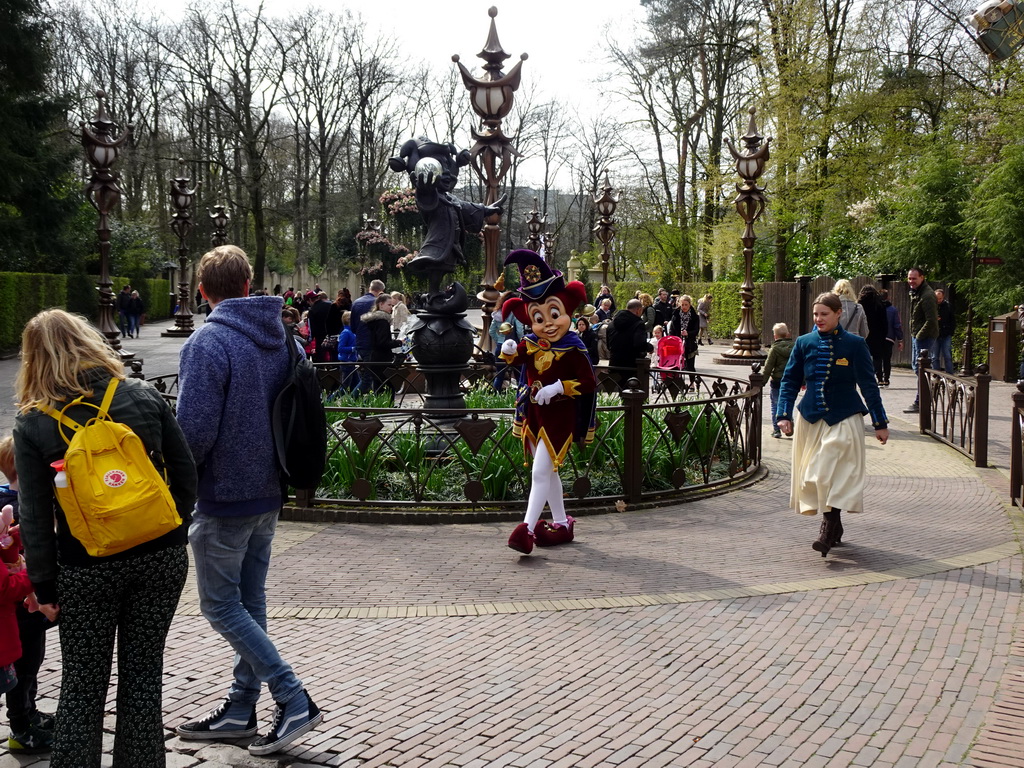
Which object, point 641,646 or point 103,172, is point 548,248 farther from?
point 641,646

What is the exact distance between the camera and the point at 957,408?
11.9 meters

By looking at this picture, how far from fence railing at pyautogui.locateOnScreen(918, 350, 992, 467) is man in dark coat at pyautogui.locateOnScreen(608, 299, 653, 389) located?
3.63 m

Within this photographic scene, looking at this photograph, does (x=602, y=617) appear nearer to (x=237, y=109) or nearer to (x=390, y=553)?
(x=390, y=553)

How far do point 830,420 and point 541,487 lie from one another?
6.72 ft

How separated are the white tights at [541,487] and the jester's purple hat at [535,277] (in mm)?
1072

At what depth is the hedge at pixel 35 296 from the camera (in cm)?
2381

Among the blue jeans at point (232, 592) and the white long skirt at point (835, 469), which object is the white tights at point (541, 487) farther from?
the blue jeans at point (232, 592)

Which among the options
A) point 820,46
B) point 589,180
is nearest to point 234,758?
point 820,46

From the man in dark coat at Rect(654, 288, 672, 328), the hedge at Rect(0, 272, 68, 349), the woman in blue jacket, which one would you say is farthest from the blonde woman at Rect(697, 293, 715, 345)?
the woman in blue jacket

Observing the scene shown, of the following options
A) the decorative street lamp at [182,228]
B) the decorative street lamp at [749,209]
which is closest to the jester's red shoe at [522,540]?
the decorative street lamp at [749,209]

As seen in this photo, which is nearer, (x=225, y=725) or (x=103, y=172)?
(x=225, y=725)

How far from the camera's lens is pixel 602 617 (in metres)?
5.42

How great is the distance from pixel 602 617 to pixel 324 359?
1234 centimetres

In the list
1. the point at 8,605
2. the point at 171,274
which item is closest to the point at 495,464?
the point at 8,605
